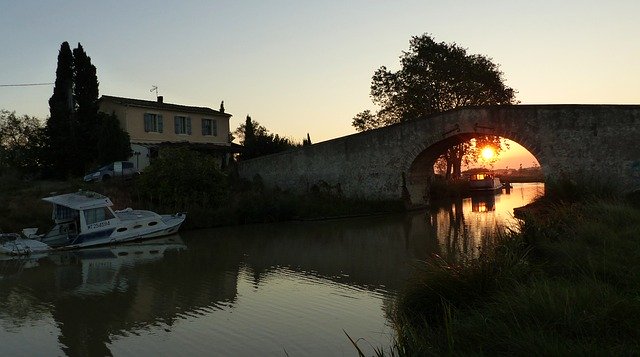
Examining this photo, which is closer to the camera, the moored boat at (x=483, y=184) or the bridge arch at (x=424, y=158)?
the bridge arch at (x=424, y=158)

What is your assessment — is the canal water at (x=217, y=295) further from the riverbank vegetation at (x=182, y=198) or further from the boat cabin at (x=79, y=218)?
the riverbank vegetation at (x=182, y=198)

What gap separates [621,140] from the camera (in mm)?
19969

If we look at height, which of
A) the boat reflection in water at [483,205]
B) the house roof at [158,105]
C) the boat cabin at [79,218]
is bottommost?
the boat reflection in water at [483,205]

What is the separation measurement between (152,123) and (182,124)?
196cm

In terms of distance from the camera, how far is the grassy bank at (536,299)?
3992mm

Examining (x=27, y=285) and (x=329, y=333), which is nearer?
(x=329, y=333)

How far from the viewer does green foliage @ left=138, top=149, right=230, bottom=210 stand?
21.1m

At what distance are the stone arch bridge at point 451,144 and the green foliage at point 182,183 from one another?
739 cm

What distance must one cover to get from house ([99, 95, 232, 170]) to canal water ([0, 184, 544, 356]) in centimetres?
1385

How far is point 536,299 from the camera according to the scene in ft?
15.1

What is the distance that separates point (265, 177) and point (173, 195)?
9.83 metres

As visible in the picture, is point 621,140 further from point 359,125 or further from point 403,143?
point 359,125

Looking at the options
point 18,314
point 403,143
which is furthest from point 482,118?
point 18,314

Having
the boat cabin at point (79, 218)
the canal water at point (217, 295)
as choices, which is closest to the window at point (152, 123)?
the boat cabin at point (79, 218)
